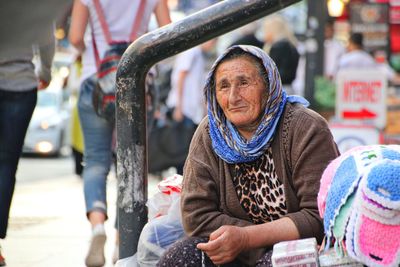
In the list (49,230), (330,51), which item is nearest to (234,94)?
(49,230)

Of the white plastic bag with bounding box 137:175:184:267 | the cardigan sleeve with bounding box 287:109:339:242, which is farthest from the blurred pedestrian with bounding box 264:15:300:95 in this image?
the cardigan sleeve with bounding box 287:109:339:242

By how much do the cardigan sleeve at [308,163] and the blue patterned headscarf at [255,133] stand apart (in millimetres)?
91

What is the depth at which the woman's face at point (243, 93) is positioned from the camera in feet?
12.2

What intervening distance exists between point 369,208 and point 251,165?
0.81 metres

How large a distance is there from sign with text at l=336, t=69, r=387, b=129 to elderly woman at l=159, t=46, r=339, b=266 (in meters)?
5.53

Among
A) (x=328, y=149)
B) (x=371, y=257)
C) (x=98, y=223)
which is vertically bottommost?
(x=98, y=223)

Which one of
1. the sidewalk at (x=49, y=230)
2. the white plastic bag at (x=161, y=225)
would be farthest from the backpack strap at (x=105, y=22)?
the white plastic bag at (x=161, y=225)

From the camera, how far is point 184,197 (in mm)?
3771

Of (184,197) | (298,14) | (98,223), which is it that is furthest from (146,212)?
(298,14)

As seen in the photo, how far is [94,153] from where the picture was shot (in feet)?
18.3

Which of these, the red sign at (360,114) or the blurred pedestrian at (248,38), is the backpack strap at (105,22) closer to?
the blurred pedestrian at (248,38)

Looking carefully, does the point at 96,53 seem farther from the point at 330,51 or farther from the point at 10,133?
the point at 330,51

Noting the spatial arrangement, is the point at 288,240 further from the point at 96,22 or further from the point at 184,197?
the point at 96,22

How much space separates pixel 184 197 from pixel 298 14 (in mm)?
31177
